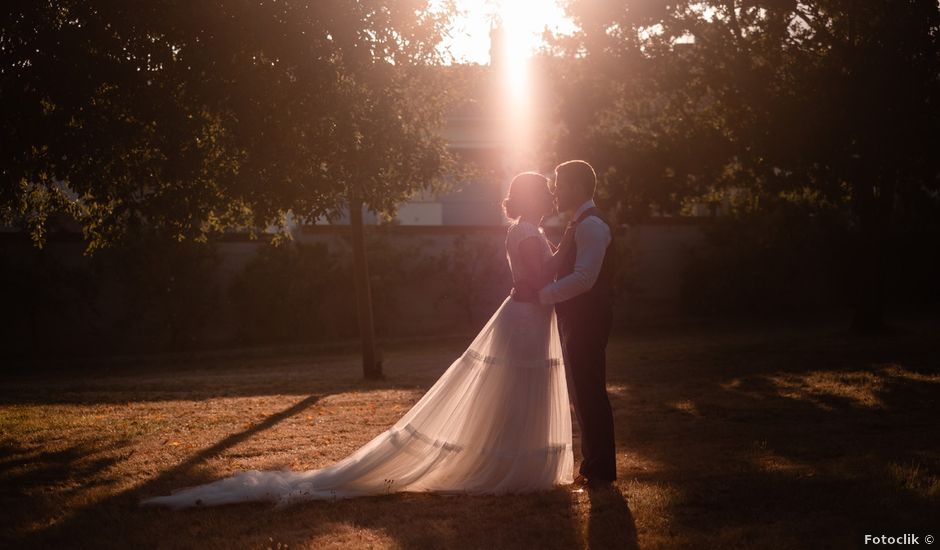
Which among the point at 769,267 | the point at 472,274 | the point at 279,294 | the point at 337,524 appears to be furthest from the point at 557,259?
the point at 769,267

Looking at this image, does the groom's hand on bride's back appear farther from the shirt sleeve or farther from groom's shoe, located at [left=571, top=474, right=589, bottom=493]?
groom's shoe, located at [left=571, top=474, right=589, bottom=493]

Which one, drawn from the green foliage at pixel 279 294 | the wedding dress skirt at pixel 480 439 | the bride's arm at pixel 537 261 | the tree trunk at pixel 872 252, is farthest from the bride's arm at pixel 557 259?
the green foliage at pixel 279 294

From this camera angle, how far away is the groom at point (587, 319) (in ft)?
21.5

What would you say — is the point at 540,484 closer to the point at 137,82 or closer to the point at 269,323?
the point at 137,82

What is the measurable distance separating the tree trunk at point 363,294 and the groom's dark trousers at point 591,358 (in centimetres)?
825

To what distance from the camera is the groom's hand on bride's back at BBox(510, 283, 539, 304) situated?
682 cm

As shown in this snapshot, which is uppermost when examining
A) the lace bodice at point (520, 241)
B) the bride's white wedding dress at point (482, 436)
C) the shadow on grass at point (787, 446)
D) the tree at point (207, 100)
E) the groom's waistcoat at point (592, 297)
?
the tree at point (207, 100)

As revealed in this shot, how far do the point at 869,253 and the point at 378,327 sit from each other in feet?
38.9

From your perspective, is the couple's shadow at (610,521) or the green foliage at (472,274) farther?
the green foliage at (472,274)

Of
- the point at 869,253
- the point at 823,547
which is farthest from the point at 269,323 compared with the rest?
the point at 823,547

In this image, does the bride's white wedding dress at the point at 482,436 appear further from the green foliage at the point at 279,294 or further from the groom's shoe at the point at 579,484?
the green foliage at the point at 279,294

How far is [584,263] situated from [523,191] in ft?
2.44

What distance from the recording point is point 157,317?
23203mm

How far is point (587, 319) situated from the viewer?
6.63 meters
